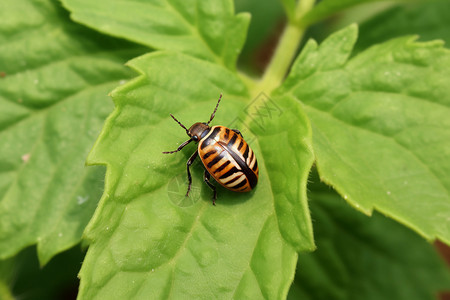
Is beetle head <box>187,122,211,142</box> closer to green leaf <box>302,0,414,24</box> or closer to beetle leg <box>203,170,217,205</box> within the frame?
beetle leg <box>203,170,217,205</box>

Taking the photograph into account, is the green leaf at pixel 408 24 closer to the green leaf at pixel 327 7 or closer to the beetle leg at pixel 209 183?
the green leaf at pixel 327 7

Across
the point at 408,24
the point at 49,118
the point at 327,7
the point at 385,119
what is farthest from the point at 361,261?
the point at 49,118

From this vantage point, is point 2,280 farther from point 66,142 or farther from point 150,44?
point 150,44

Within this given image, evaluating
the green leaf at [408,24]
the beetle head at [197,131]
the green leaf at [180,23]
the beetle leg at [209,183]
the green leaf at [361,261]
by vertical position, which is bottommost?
the green leaf at [361,261]

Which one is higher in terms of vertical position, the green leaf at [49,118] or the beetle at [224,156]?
the beetle at [224,156]

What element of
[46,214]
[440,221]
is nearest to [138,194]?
[46,214]

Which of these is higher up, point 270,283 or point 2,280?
point 270,283

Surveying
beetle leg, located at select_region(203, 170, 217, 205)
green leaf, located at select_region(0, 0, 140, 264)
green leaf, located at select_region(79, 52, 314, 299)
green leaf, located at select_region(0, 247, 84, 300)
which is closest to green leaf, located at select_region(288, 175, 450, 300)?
beetle leg, located at select_region(203, 170, 217, 205)

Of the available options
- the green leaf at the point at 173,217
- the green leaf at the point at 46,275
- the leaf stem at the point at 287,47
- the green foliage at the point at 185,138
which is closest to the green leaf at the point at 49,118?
the green foliage at the point at 185,138
